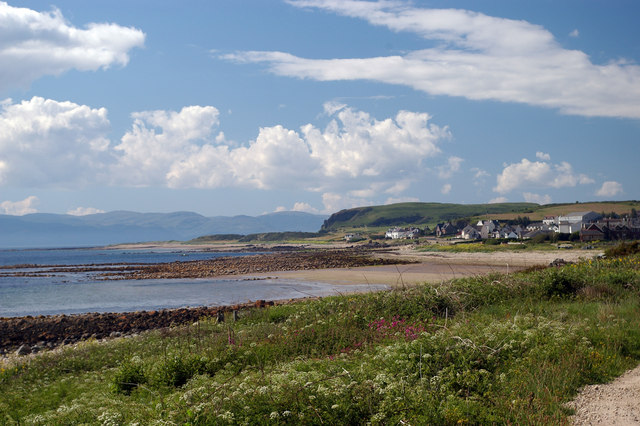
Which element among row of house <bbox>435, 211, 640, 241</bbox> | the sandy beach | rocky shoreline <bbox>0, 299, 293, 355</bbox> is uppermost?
row of house <bbox>435, 211, 640, 241</bbox>

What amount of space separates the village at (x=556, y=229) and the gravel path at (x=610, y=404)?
8665cm

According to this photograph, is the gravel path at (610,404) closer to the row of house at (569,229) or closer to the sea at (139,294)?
the sea at (139,294)

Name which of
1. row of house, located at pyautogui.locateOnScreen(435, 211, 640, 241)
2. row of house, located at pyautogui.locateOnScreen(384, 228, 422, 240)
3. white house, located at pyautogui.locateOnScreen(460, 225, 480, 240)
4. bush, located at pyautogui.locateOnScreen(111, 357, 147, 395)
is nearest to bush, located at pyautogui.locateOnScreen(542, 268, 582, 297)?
bush, located at pyautogui.locateOnScreen(111, 357, 147, 395)

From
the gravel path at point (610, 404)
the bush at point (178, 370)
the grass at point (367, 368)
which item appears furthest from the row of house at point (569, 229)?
the bush at point (178, 370)

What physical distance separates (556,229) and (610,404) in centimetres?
12720

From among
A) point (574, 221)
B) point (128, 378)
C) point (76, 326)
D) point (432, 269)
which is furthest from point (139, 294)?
point (574, 221)

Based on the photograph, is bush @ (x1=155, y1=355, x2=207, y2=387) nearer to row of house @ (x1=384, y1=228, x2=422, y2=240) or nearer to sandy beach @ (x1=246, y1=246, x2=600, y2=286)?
sandy beach @ (x1=246, y1=246, x2=600, y2=286)

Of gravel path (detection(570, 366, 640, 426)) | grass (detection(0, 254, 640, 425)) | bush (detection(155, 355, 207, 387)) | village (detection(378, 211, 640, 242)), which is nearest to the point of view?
gravel path (detection(570, 366, 640, 426))

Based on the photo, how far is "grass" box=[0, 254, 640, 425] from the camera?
24.3 ft

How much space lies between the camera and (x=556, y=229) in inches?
4845

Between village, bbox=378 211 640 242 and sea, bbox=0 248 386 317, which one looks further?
village, bbox=378 211 640 242

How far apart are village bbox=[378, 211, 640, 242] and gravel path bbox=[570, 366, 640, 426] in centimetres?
8665

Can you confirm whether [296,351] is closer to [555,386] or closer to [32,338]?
[555,386]

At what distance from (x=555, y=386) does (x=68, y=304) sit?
39143 millimetres
